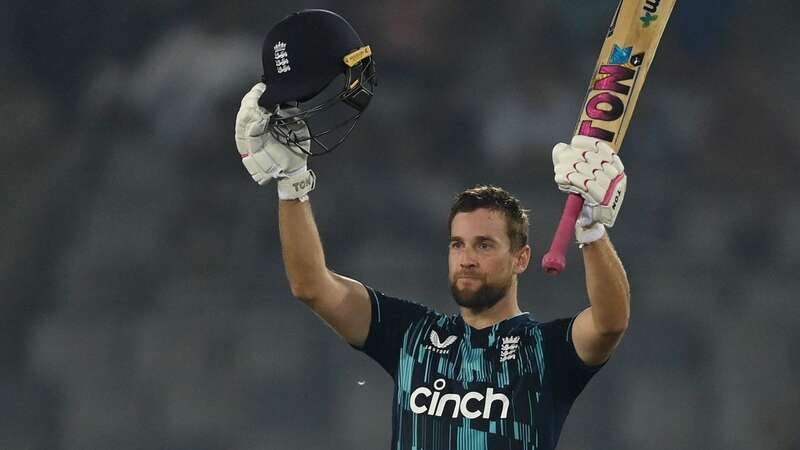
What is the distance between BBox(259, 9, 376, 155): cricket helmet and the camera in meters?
2.83

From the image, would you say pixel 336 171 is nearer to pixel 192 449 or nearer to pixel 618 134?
pixel 192 449

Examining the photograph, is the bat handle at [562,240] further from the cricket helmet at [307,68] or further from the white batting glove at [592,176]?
the cricket helmet at [307,68]

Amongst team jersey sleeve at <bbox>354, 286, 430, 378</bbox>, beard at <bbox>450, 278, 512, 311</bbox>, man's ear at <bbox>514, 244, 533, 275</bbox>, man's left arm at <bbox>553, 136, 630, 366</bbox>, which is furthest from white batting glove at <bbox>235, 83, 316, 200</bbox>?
man's left arm at <bbox>553, 136, 630, 366</bbox>

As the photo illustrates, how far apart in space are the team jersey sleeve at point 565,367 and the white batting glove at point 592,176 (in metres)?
0.44

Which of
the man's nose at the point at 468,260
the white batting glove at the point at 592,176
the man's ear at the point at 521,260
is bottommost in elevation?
the man's nose at the point at 468,260

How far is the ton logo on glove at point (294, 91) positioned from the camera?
2.84 metres

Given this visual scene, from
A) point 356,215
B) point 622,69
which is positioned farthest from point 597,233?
point 356,215

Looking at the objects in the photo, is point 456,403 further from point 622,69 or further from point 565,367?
point 622,69

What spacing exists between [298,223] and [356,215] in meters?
2.49

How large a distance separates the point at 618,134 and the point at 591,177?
18cm

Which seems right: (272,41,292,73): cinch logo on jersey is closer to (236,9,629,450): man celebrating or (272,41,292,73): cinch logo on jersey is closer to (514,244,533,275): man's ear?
(236,9,629,450): man celebrating

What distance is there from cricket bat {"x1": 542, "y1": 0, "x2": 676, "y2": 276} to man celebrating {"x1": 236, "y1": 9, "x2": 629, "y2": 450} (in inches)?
12.1

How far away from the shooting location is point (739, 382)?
17.2 feet

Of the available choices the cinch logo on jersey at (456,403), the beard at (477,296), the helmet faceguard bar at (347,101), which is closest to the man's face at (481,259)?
the beard at (477,296)
